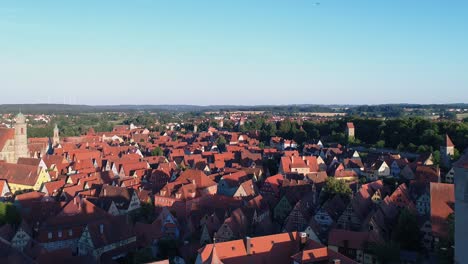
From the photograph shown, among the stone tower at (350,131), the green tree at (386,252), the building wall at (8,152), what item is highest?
the stone tower at (350,131)

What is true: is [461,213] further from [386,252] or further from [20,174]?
[20,174]

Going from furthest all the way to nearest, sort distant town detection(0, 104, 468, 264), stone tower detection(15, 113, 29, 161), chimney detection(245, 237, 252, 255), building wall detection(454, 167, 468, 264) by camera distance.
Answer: stone tower detection(15, 113, 29, 161) → distant town detection(0, 104, 468, 264) → chimney detection(245, 237, 252, 255) → building wall detection(454, 167, 468, 264)

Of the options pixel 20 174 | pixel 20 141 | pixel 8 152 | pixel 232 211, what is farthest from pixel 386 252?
pixel 20 141

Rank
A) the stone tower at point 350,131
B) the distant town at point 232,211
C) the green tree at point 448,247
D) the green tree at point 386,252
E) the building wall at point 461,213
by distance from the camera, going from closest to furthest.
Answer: the building wall at point 461,213
the green tree at point 448,247
the distant town at point 232,211
the green tree at point 386,252
the stone tower at point 350,131

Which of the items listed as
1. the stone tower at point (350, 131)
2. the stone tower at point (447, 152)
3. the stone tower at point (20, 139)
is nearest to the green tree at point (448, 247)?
the stone tower at point (447, 152)

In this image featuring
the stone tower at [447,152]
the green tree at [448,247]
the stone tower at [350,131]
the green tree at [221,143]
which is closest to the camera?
the green tree at [448,247]

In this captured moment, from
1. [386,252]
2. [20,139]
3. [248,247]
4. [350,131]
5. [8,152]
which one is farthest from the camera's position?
[350,131]

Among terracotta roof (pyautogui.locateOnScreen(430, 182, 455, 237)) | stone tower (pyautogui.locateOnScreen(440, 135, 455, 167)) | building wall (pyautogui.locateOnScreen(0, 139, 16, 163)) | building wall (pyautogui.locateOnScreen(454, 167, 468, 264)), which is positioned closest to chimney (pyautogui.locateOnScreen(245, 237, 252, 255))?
building wall (pyautogui.locateOnScreen(454, 167, 468, 264))

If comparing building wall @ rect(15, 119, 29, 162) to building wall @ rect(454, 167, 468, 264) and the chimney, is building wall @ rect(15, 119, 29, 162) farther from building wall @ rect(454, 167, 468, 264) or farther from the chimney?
building wall @ rect(454, 167, 468, 264)

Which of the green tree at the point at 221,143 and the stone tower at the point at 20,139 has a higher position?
the stone tower at the point at 20,139

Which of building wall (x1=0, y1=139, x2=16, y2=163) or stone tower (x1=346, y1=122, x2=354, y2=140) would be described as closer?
building wall (x1=0, y1=139, x2=16, y2=163)

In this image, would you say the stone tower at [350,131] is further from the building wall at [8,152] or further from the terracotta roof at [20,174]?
the terracotta roof at [20,174]

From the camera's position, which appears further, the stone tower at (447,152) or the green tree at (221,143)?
the green tree at (221,143)
